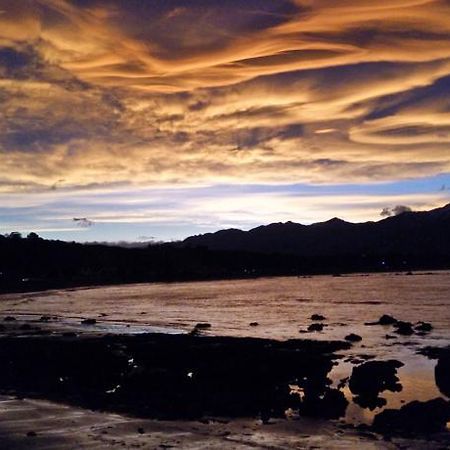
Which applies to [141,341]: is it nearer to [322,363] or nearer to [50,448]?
[322,363]

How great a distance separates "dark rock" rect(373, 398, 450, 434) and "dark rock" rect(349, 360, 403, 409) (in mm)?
3705

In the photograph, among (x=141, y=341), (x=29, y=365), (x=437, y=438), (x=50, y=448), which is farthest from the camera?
(x=141, y=341)

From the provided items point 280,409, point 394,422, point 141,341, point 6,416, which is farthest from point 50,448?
point 141,341

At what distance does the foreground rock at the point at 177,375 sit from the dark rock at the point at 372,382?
1.40 metres

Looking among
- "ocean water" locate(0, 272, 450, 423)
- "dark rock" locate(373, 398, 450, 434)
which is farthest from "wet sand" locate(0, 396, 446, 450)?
"ocean water" locate(0, 272, 450, 423)

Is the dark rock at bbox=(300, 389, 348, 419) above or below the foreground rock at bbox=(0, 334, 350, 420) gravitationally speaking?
below

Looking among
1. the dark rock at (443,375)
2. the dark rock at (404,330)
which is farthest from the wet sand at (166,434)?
the dark rock at (404,330)

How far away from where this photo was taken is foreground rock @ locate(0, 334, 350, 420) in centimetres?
2664

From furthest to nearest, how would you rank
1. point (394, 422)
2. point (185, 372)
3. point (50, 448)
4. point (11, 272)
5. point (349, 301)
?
point (11, 272)
point (349, 301)
point (185, 372)
point (394, 422)
point (50, 448)

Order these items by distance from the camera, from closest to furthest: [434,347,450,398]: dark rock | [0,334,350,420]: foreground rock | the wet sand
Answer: the wet sand, [0,334,350,420]: foreground rock, [434,347,450,398]: dark rock

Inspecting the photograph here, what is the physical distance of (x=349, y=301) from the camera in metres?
109

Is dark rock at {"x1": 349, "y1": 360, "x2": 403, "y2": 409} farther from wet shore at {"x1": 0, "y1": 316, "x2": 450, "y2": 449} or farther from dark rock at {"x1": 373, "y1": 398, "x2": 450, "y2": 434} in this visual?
dark rock at {"x1": 373, "y1": 398, "x2": 450, "y2": 434}

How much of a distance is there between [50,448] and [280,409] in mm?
10100

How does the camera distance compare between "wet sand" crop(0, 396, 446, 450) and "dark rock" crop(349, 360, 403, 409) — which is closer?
"wet sand" crop(0, 396, 446, 450)
